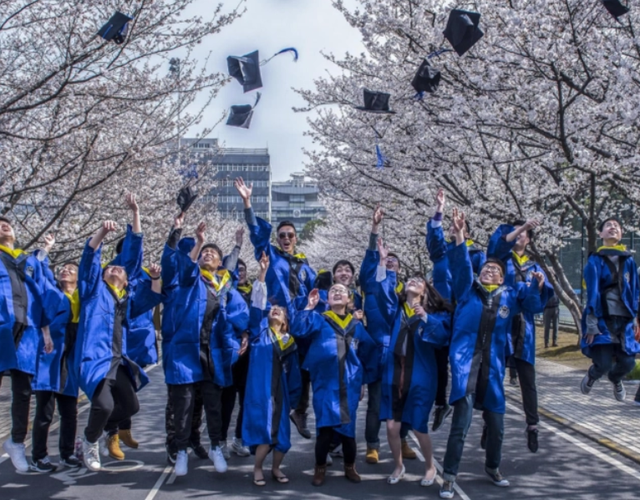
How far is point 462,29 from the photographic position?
8633mm

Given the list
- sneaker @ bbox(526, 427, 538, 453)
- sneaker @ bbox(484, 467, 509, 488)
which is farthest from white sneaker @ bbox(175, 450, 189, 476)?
sneaker @ bbox(526, 427, 538, 453)

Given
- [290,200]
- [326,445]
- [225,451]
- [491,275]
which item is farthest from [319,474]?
[290,200]

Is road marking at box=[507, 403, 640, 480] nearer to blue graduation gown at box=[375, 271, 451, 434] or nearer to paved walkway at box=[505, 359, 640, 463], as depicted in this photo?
paved walkway at box=[505, 359, 640, 463]

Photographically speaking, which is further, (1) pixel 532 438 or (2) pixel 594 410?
(2) pixel 594 410

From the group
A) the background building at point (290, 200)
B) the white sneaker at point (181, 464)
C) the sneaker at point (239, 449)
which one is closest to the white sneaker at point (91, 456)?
the white sneaker at point (181, 464)

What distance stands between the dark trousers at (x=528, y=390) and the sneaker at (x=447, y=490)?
125cm

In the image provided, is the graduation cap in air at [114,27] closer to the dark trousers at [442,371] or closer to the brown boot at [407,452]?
the dark trousers at [442,371]

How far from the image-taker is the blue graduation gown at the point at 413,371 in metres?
6.33

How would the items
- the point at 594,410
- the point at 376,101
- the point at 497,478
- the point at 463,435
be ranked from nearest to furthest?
the point at 463,435 → the point at 497,478 → the point at 594,410 → the point at 376,101

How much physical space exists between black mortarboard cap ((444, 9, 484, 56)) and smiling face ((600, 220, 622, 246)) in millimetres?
2734

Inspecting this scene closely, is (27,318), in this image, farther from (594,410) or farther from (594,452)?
(594,410)

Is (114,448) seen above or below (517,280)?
below

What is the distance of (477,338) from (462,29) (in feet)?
13.3

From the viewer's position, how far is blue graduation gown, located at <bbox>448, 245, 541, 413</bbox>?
6.12 metres
